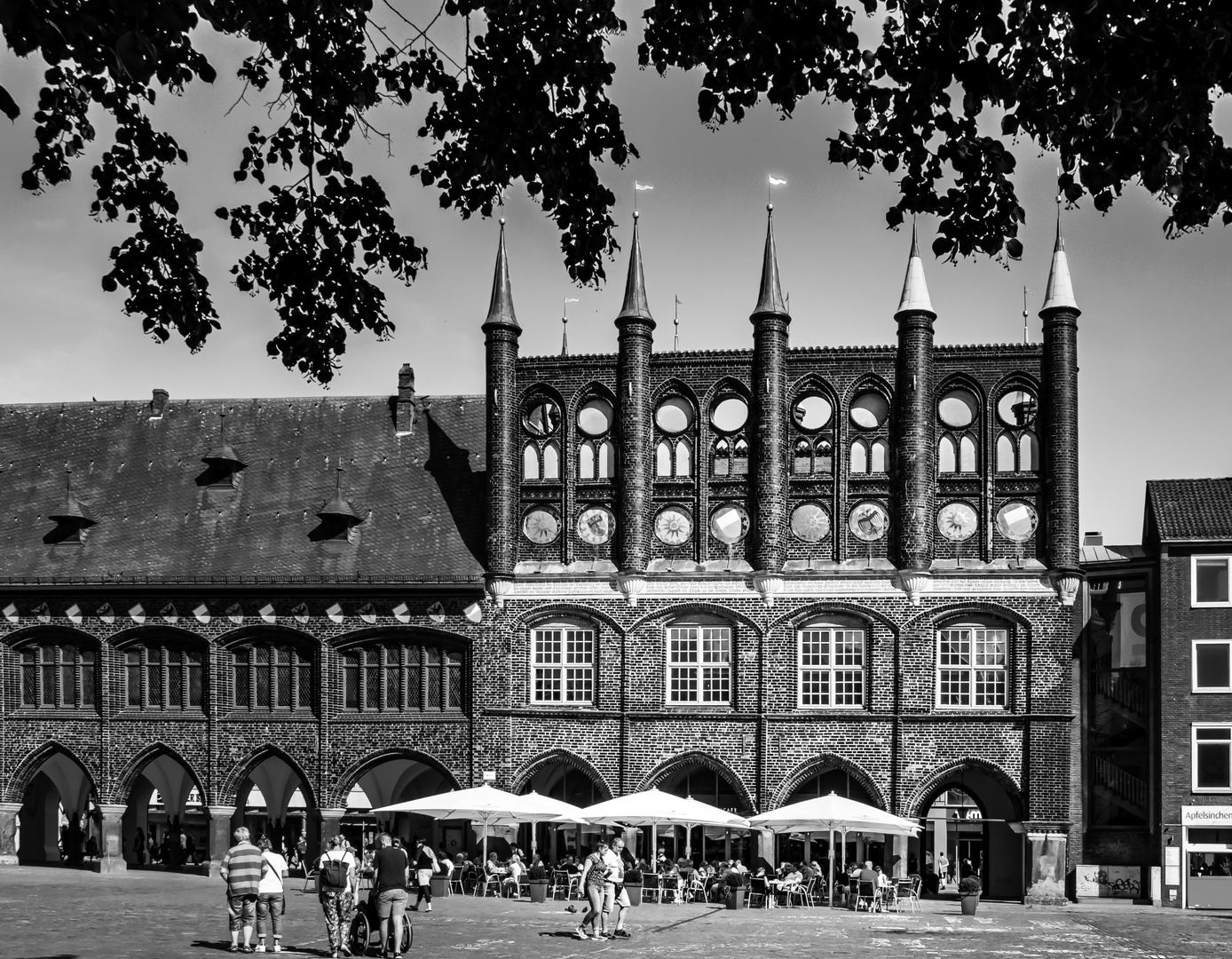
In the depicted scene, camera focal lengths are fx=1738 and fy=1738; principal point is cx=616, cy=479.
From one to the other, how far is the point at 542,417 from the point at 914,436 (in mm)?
8889

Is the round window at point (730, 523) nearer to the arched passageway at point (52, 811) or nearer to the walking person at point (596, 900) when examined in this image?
the walking person at point (596, 900)

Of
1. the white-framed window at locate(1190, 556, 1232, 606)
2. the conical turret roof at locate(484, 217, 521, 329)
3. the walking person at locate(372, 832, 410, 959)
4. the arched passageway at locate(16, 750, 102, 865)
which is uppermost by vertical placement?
the conical turret roof at locate(484, 217, 521, 329)

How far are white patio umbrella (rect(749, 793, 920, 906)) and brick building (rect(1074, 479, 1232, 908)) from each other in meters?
6.82

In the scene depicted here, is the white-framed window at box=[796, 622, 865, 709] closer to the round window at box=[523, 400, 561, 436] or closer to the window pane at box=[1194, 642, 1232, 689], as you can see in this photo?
the round window at box=[523, 400, 561, 436]

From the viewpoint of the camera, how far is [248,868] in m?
21.9

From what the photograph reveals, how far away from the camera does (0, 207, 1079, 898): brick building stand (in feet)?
130

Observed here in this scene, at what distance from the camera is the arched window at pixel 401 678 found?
136 ft

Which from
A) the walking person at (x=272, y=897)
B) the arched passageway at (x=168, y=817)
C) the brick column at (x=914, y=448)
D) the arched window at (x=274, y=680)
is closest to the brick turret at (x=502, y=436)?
the arched window at (x=274, y=680)

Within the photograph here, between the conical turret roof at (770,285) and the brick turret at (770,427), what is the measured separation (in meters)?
0.02

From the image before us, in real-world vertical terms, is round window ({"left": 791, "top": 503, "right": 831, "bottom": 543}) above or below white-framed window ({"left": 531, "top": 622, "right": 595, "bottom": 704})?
above

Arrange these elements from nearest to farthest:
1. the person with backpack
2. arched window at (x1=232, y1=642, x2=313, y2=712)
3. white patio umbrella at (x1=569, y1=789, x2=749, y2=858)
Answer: the person with backpack → white patio umbrella at (x1=569, y1=789, x2=749, y2=858) → arched window at (x1=232, y1=642, x2=313, y2=712)

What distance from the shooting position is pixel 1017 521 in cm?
3972

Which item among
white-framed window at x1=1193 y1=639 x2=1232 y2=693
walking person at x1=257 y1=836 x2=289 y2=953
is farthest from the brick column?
walking person at x1=257 y1=836 x2=289 y2=953

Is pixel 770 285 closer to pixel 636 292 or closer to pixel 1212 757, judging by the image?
pixel 636 292
